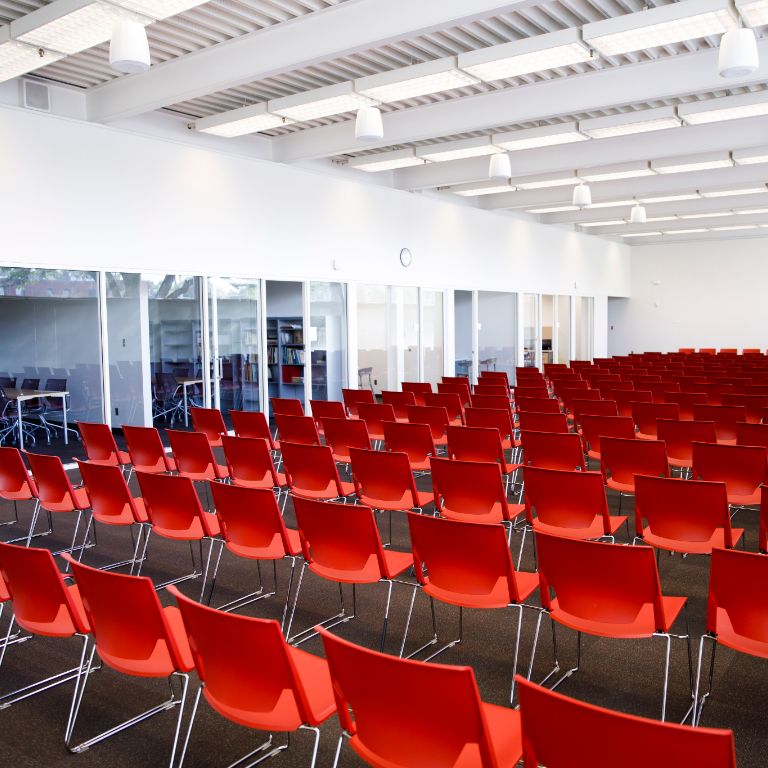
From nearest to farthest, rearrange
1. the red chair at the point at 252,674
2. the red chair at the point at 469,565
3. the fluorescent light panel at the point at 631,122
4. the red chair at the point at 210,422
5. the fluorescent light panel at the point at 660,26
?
the red chair at the point at 252,674 → the red chair at the point at 469,565 → the fluorescent light panel at the point at 660,26 → the red chair at the point at 210,422 → the fluorescent light panel at the point at 631,122

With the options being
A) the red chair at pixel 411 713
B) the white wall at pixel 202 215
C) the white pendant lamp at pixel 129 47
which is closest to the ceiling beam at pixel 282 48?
the white wall at pixel 202 215

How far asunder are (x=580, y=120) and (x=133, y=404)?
24.2 feet

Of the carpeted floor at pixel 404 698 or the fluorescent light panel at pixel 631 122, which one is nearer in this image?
the carpeted floor at pixel 404 698

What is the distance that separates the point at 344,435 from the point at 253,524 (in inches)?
111

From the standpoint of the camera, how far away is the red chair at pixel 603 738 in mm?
1649

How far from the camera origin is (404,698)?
7.00 ft

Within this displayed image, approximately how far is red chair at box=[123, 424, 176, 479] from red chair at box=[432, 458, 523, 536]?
8.23 feet

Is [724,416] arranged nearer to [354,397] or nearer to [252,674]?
[354,397]

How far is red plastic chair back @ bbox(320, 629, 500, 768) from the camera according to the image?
6.66 feet

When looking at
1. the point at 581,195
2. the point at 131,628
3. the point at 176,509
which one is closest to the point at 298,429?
the point at 176,509

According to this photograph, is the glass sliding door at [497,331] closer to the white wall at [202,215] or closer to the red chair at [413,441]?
the white wall at [202,215]

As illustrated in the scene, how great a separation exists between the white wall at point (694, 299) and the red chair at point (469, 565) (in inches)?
903

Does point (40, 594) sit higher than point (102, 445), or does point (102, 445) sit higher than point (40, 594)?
point (102, 445)

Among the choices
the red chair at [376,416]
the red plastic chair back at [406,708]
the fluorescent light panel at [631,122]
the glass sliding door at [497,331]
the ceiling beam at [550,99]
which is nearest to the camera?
the red plastic chair back at [406,708]
